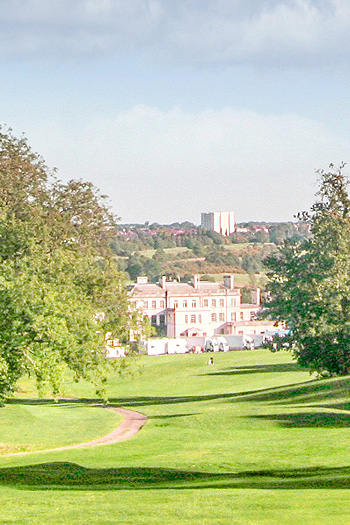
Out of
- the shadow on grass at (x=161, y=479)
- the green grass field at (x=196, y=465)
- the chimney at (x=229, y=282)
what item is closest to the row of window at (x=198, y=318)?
the chimney at (x=229, y=282)

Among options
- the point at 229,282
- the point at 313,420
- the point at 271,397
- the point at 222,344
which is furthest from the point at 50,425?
the point at 229,282

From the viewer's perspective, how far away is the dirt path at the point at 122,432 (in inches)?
1575

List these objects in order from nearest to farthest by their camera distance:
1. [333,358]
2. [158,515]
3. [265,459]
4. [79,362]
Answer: [158,515]
[265,459]
[79,362]
[333,358]

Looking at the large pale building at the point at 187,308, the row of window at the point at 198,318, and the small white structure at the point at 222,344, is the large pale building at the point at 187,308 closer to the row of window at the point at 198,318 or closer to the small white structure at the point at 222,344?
the row of window at the point at 198,318

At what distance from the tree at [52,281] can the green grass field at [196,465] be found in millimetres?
3759

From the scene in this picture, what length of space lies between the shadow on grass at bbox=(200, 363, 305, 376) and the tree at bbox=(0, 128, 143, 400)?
28.2 metres

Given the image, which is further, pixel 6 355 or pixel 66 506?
pixel 6 355

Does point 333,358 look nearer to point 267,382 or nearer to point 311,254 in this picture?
point 311,254

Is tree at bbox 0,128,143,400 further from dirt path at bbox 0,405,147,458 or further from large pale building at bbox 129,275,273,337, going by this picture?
large pale building at bbox 129,275,273,337

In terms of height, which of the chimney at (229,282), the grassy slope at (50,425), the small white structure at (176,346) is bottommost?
the grassy slope at (50,425)

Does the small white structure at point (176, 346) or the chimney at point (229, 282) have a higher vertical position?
A: the chimney at point (229, 282)

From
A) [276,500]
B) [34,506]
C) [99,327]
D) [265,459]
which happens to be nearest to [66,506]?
[34,506]

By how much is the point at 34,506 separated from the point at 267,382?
6162 cm

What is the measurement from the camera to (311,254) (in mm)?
60875
